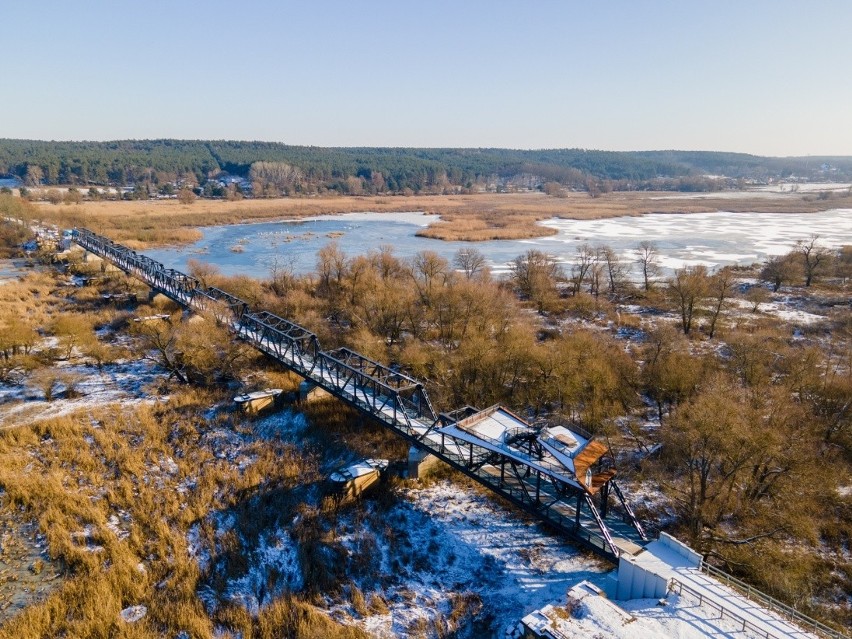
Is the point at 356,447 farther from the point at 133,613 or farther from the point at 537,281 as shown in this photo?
the point at 537,281

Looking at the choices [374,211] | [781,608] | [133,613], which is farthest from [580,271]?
[374,211]

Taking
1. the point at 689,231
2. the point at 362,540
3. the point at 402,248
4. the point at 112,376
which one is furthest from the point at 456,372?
the point at 689,231

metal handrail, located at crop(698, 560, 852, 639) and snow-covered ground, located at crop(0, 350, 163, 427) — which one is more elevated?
metal handrail, located at crop(698, 560, 852, 639)

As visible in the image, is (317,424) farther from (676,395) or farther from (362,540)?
(676,395)

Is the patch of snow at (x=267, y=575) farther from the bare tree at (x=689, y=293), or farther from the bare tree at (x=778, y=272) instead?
the bare tree at (x=778, y=272)

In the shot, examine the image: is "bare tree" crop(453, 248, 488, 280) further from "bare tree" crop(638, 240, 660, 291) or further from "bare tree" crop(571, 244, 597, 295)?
"bare tree" crop(638, 240, 660, 291)

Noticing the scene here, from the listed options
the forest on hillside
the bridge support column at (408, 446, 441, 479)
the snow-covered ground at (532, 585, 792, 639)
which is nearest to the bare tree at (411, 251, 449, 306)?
the forest on hillside

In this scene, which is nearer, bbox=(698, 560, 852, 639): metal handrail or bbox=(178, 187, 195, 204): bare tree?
bbox=(698, 560, 852, 639): metal handrail
